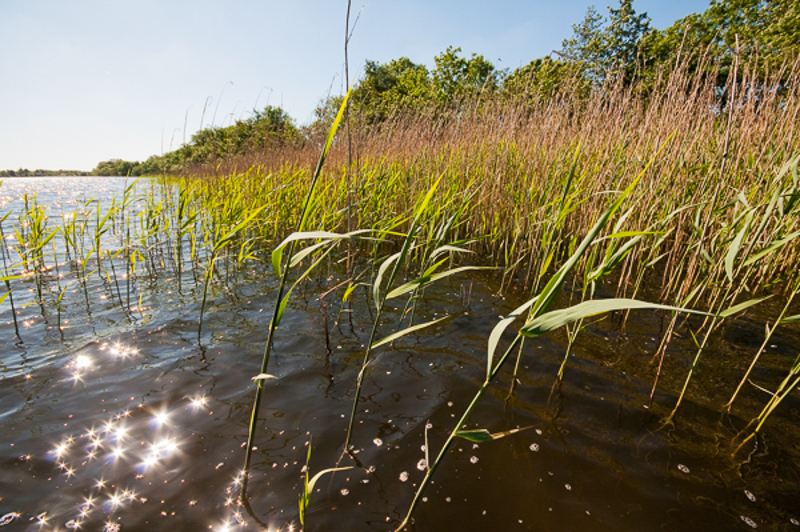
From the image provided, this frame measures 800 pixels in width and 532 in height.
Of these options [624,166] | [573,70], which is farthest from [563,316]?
[573,70]

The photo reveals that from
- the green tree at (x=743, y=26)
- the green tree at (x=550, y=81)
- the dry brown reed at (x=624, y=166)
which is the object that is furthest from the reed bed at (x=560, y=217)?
the green tree at (x=743, y=26)

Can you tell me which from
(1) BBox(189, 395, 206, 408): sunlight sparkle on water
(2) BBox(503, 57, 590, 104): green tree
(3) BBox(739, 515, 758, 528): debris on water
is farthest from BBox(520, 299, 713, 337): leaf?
(2) BBox(503, 57, 590, 104): green tree

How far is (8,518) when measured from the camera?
1119mm

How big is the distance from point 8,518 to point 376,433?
4.07ft

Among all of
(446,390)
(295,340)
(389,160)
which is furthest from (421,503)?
(389,160)

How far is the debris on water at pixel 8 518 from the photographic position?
3.62 ft

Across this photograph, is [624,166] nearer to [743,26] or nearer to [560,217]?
[560,217]

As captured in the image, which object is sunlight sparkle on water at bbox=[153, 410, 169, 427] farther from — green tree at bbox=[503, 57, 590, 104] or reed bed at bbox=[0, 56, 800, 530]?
green tree at bbox=[503, 57, 590, 104]

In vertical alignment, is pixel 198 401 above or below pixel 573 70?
below

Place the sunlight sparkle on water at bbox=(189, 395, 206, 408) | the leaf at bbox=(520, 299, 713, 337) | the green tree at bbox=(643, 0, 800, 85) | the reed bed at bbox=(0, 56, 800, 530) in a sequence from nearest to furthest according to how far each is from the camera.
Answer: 1. the leaf at bbox=(520, 299, 713, 337)
2. the sunlight sparkle on water at bbox=(189, 395, 206, 408)
3. the reed bed at bbox=(0, 56, 800, 530)
4. the green tree at bbox=(643, 0, 800, 85)

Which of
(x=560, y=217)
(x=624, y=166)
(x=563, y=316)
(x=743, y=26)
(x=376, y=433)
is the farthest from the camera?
(x=743, y=26)

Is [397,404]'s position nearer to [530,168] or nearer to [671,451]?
[671,451]

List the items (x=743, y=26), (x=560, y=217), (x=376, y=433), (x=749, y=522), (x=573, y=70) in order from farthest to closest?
(x=743, y=26)
(x=573, y=70)
(x=560, y=217)
(x=376, y=433)
(x=749, y=522)

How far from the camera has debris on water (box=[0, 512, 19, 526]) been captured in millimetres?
1104
